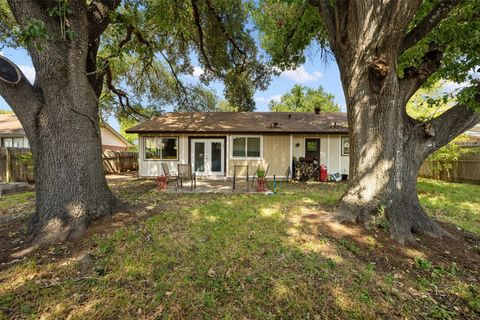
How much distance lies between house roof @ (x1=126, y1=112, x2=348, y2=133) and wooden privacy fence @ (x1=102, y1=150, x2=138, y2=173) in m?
5.18

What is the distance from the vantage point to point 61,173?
3725 millimetres

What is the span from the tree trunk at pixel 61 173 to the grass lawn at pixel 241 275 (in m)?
0.36

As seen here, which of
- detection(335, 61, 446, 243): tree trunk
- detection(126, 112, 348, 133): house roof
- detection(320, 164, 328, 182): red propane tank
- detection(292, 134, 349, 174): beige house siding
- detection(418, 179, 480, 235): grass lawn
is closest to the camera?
detection(335, 61, 446, 243): tree trunk

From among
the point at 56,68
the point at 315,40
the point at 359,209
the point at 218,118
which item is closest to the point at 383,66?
the point at 359,209

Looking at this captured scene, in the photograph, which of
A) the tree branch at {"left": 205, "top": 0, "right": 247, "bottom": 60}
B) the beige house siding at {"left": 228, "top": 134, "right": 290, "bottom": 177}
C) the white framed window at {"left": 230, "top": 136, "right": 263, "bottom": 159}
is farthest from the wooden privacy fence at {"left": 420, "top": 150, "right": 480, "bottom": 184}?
the tree branch at {"left": 205, "top": 0, "right": 247, "bottom": 60}

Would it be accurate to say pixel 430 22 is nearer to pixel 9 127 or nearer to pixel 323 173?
pixel 323 173

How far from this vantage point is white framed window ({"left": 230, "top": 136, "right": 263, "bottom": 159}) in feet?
41.1

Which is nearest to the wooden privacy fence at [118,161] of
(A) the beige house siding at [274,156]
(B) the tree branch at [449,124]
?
(A) the beige house siding at [274,156]

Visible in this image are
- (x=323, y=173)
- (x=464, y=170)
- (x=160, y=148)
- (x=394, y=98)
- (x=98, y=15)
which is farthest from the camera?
(x=160, y=148)

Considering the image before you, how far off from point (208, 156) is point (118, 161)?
873 cm

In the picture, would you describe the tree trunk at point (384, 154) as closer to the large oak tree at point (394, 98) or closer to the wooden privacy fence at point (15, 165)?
the large oak tree at point (394, 98)

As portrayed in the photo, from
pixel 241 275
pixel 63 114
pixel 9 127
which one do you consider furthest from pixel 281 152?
pixel 9 127

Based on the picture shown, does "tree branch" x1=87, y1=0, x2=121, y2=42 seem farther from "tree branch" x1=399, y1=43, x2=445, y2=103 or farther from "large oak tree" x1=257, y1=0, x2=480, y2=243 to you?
"tree branch" x1=399, y1=43, x2=445, y2=103

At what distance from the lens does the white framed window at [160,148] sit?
12.8 m
